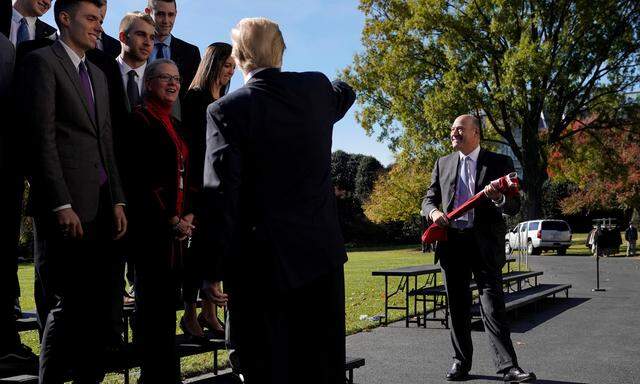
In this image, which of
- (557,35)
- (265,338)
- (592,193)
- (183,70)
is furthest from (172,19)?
(592,193)

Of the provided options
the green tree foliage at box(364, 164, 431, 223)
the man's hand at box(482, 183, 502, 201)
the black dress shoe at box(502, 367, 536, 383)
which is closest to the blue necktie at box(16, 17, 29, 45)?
the man's hand at box(482, 183, 502, 201)

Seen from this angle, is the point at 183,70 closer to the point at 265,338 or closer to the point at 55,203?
the point at 55,203

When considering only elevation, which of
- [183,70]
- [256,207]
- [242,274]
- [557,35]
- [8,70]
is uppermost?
[557,35]

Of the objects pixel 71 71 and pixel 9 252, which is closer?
pixel 71 71

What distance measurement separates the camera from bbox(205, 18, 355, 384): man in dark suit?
283 cm

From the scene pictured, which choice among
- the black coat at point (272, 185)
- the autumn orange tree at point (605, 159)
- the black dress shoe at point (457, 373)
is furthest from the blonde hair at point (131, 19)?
the autumn orange tree at point (605, 159)

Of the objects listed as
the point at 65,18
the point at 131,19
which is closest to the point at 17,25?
the point at 131,19

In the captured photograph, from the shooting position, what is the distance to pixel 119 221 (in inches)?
149

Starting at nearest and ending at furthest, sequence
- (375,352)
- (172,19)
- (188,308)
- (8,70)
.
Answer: (8,70)
(188,308)
(172,19)
(375,352)

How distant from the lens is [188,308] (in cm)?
499

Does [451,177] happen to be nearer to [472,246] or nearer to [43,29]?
[472,246]

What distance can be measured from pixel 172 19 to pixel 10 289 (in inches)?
102

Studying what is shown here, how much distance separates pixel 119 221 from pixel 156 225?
23 cm

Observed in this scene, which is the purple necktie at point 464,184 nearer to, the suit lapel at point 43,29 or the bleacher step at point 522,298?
the bleacher step at point 522,298
